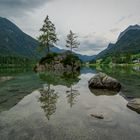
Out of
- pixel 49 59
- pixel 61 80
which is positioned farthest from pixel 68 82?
pixel 49 59

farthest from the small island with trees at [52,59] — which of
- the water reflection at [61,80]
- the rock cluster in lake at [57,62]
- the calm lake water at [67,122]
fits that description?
the calm lake water at [67,122]

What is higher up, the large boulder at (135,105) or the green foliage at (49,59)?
the green foliage at (49,59)

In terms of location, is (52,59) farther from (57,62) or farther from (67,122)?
(67,122)

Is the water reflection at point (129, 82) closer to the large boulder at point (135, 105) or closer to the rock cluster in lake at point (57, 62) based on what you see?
the large boulder at point (135, 105)

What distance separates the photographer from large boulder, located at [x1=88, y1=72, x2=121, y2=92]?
26.2 m

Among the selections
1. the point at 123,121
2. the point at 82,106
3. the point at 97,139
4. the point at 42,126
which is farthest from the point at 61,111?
the point at 97,139

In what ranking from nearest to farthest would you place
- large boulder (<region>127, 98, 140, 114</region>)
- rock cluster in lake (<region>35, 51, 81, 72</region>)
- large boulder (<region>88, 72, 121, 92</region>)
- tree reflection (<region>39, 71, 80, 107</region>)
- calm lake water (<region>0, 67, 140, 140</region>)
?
calm lake water (<region>0, 67, 140, 140</region>) → large boulder (<region>127, 98, 140, 114</region>) → tree reflection (<region>39, 71, 80, 107</region>) → large boulder (<region>88, 72, 121, 92</region>) → rock cluster in lake (<region>35, 51, 81, 72</region>)

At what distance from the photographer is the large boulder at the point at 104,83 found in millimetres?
26172

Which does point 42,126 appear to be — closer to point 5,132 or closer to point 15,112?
point 5,132

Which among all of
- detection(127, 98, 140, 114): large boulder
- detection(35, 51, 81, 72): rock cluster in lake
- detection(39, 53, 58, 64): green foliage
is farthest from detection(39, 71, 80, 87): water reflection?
detection(39, 53, 58, 64): green foliage

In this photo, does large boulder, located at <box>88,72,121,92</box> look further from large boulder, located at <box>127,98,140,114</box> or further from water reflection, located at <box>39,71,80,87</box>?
large boulder, located at <box>127,98,140,114</box>

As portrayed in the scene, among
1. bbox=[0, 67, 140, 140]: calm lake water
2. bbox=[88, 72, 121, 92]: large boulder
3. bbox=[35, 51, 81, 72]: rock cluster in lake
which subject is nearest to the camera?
bbox=[0, 67, 140, 140]: calm lake water

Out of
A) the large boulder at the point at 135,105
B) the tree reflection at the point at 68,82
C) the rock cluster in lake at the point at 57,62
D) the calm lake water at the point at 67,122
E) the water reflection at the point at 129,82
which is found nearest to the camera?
the calm lake water at the point at 67,122

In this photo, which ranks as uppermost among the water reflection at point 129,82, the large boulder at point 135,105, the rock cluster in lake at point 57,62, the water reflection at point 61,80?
the rock cluster in lake at point 57,62
